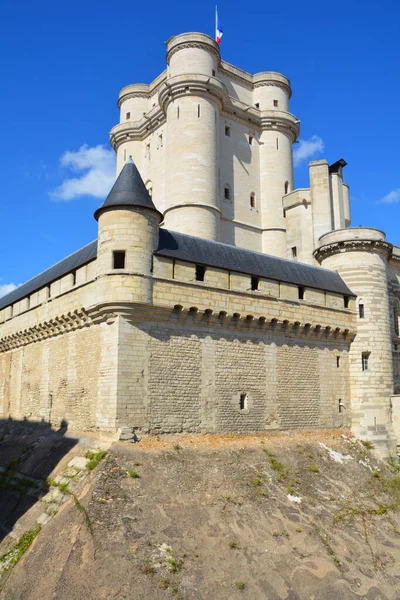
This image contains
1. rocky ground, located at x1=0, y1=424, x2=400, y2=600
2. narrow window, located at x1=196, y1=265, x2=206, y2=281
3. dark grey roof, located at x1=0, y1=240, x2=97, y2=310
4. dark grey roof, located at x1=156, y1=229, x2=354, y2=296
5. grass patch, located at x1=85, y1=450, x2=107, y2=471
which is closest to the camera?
rocky ground, located at x1=0, y1=424, x2=400, y2=600

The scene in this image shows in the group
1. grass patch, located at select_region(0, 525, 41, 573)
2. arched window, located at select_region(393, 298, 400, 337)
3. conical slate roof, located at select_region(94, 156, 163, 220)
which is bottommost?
grass patch, located at select_region(0, 525, 41, 573)

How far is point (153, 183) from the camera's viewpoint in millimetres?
30609

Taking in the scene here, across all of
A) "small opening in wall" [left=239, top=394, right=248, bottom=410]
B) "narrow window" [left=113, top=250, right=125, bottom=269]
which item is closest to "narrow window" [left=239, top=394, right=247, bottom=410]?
"small opening in wall" [left=239, top=394, right=248, bottom=410]

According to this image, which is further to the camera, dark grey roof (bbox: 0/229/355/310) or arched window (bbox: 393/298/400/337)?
arched window (bbox: 393/298/400/337)

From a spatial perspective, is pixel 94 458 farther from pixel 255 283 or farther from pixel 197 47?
pixel 197 47

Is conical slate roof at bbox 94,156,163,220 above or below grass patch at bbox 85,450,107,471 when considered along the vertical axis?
above

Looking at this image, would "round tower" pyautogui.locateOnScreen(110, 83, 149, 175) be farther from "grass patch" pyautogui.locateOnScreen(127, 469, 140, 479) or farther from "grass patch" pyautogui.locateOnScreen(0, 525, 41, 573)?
"grass patch" pyautogui.locateOnScreen(0, 525, 41, 573)

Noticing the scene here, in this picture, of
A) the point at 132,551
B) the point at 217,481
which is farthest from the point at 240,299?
the point at 132,551

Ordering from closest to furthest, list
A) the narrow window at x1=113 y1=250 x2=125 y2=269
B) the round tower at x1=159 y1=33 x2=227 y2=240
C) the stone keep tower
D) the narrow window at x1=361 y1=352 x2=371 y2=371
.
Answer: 1. the narrow window at x1=113 y1=250 x2=125 y2=269
2. the narrow window at x1=361 y1=352 x2=371 y2=371
3. the round tower at x1=159 y1=33 x2=227 y2=240
4. the stone keep tower

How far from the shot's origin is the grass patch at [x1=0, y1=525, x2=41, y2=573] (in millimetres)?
11542

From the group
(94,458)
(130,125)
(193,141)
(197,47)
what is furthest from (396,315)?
(130,125)

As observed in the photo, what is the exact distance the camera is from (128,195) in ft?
52.6

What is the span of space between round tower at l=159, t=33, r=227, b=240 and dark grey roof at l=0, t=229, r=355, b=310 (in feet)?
21.4

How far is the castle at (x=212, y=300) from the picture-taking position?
1560 cm
